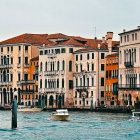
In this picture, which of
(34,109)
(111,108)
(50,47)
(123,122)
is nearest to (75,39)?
(50,47)

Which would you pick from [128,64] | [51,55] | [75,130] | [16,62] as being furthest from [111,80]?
[75,130]

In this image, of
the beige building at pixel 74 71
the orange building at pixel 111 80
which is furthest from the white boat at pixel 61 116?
the beige building at pixel 74 71

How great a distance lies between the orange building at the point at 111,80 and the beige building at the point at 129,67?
8.72 feet

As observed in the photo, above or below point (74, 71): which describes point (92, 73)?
below

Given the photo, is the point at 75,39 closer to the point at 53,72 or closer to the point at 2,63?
the point at 53,72

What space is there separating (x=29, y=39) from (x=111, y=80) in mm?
23364

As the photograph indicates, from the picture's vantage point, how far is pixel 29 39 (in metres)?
138

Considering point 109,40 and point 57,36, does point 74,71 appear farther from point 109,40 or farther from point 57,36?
point 57,36

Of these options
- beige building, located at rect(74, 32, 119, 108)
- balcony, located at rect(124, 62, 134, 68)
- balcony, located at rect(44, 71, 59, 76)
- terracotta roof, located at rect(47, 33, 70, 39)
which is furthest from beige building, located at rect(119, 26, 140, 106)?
terracotta roof, located at rect(47, 33, 70, 39)

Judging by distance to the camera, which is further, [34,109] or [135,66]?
Answer: [34,109]

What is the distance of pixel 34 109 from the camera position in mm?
120250

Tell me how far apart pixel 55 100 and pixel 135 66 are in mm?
21110

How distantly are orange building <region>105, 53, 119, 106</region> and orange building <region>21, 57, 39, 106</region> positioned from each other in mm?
17462

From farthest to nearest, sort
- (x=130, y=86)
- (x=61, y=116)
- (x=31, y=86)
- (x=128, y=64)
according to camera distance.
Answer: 1. (x=31, y=86)
2. (x=128, y=64)
3. (x=130, y=86)
4. (x=61, y=116)
